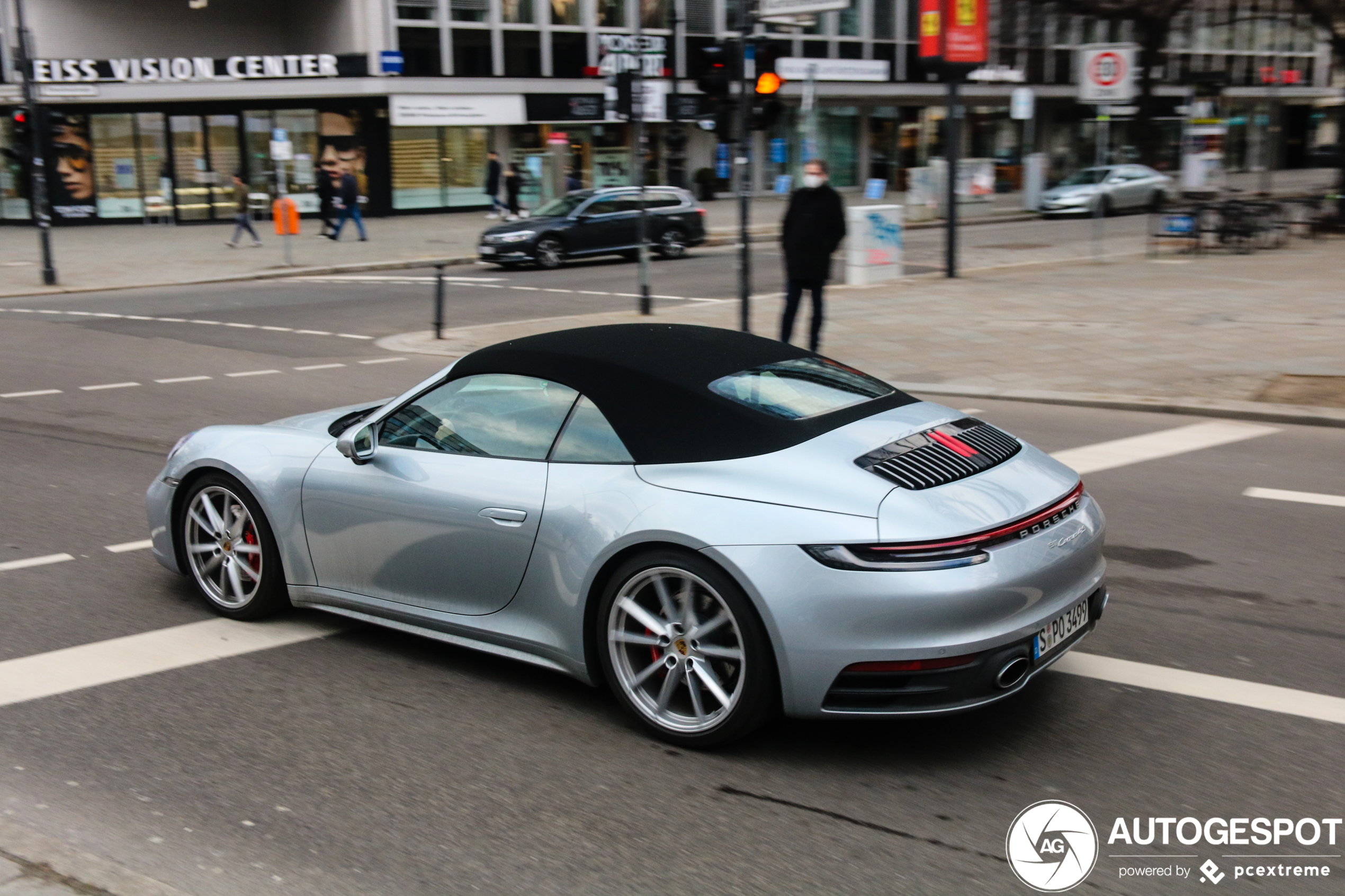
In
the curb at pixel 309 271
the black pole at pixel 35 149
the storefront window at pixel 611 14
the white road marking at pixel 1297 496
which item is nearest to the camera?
the white road marking at pixel 1297 496

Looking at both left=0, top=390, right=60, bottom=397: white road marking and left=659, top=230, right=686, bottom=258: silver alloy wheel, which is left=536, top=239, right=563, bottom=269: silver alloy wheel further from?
left=0, top=390, right=60, bottom=397: white road marking

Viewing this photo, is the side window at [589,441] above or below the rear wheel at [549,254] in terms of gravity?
above

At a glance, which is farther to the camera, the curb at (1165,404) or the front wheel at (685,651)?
the curb at (1165,404)

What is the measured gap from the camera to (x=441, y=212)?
134 feet

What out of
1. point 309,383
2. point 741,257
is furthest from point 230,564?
→ point 741,257

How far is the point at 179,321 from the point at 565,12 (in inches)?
1039

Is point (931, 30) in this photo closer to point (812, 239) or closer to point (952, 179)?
point (952, 179)

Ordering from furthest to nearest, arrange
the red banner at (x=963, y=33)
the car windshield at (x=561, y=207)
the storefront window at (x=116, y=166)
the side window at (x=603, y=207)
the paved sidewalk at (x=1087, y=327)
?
the storefront window at (x=116, y=166) < the side window at (x=603, y=207) < the car windshield at (x=561, y=207) < the red banner at (x=963, y=33) < the paved sidewalk at (x=1087, y=327)

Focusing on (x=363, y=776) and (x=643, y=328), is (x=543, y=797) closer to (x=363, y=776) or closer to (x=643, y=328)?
(x=363, y=776)

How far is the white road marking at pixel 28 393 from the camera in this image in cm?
1228

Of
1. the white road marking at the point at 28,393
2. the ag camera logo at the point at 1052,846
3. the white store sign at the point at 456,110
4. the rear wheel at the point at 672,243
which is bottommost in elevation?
the white road marking at the point at 28,393

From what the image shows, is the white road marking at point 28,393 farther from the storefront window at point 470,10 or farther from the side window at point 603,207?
the storefront window at point 470,10

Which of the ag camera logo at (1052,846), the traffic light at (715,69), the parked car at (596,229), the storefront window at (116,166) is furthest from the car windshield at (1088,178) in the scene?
the ag camera logo at (1052,846)

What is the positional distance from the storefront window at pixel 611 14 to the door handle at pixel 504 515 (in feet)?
132
